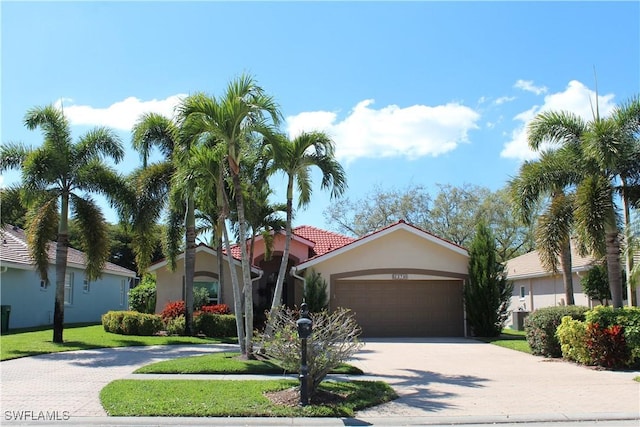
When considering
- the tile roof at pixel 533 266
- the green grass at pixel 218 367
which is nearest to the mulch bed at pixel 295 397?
the green grass at pixel 218 367

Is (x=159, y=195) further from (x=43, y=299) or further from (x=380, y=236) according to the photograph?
(x=43, y=299)

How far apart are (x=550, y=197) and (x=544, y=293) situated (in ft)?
40.0

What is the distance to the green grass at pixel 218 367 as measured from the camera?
11.6m

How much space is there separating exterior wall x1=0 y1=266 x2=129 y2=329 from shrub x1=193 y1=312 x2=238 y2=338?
14.7 feet

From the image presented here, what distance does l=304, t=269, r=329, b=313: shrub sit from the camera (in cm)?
2112

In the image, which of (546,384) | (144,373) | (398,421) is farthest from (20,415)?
(546,384)

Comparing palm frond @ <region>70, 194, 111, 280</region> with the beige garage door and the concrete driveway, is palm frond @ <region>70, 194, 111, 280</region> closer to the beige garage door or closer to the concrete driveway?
the concrete driveway

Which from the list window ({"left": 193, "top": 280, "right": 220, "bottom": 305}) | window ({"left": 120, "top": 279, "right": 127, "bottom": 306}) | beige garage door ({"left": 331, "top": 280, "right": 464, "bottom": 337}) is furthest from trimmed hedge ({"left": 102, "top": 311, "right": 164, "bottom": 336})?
window ({"left": 120, "top": 279, "right": 127, "bottom": 306})

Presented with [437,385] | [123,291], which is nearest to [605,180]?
[437,385]

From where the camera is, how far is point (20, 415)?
26.6ft

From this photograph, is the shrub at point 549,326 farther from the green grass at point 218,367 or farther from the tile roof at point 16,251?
the tile roof at point 16,251

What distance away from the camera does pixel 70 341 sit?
17.7 metres

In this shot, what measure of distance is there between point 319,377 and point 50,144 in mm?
12179

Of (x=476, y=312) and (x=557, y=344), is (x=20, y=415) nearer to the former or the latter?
(x=557, y=344)
